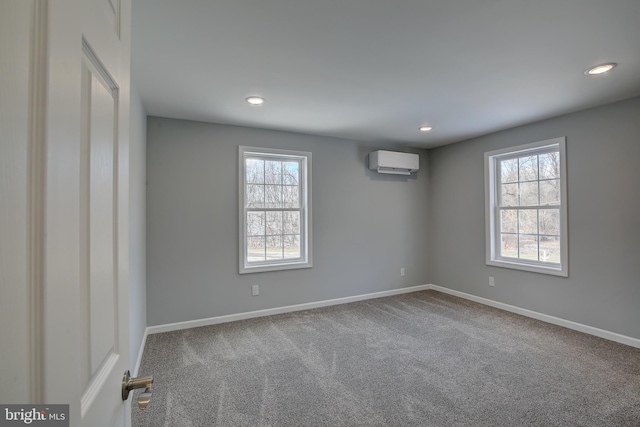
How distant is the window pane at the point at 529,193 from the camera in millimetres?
3932

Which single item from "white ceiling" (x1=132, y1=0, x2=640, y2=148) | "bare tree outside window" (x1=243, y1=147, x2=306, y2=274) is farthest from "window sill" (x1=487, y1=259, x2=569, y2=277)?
"bare tree outside window" (x1=243, y1=147, x2=306, y2=274)

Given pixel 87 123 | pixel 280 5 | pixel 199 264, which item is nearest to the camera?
pixel 87 123

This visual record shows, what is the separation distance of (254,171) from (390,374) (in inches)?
113

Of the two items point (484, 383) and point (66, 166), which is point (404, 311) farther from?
point (66, 166)

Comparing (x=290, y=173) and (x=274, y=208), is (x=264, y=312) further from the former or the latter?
(x=290, y=173)

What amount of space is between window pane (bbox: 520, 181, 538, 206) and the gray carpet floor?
59.0 inches

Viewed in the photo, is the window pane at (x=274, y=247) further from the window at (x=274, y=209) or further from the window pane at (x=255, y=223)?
the window pane at (x=255, y=223)

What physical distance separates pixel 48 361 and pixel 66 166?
0.29m

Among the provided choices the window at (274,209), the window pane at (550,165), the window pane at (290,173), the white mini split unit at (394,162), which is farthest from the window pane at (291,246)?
the window pane at (550,165)

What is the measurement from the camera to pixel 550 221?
3770 millimetres

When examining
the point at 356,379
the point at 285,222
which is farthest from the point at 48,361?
the point at 285,222

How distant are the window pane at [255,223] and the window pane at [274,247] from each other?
16cm

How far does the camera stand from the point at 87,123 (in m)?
0.60

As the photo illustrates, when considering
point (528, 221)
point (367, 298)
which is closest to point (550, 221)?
point (528, 221)
